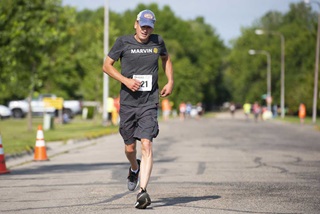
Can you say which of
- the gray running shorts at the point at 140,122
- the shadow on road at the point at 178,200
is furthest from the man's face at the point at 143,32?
the shadow on road at the point at 178,200

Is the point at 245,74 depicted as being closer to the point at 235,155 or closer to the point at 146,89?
the point at 235,155

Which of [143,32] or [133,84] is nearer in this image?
[133,84]

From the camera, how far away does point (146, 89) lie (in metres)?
8.91

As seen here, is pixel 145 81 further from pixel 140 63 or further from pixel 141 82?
pixel 140 63

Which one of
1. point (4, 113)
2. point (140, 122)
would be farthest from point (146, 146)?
point (4, 113)

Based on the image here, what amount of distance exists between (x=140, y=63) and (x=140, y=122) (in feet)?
2.20

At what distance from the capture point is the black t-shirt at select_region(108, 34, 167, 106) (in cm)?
895

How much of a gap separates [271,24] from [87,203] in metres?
118

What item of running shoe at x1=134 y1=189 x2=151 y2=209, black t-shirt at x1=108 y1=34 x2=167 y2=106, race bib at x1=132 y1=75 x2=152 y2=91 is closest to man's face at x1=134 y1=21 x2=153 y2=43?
black t-shirt at x1=108 y1=34 x2=167 y2=106

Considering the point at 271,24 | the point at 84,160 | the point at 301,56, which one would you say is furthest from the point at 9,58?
the point at 271,24

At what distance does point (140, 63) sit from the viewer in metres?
8.97

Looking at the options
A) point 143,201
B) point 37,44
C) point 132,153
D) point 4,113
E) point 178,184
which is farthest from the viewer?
point 4,113

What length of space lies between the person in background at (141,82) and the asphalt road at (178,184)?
81 cm

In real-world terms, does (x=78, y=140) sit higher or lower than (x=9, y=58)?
lower
